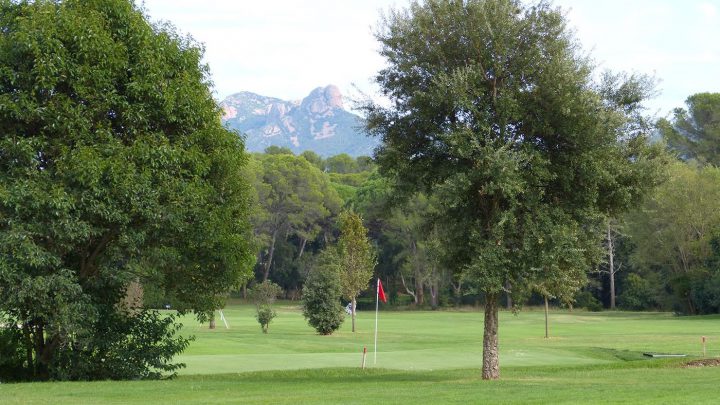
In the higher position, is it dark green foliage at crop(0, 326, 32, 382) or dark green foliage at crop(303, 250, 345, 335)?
dark green foliage at crop(303, 250, 345, 335)

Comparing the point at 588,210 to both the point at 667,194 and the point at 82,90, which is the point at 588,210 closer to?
the point at 82,90

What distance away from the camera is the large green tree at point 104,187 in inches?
758

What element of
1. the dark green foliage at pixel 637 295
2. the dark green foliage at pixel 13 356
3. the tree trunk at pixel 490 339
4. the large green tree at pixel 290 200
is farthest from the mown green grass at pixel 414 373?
the large green tree at pixel 290 200

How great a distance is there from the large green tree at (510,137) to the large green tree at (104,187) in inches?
196

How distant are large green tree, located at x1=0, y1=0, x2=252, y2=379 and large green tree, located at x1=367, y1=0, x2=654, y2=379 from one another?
4977 millimetres

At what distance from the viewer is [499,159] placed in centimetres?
1897

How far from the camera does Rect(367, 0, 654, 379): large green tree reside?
19.7 metres

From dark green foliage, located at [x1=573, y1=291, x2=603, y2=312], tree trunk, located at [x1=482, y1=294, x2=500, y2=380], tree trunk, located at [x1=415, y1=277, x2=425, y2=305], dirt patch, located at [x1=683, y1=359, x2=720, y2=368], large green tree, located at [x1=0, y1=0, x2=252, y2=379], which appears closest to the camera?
large green tree, located at [x1=0, y1=0, x2=252, y2=379]

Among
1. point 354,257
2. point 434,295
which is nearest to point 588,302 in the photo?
Answer: point 434,295

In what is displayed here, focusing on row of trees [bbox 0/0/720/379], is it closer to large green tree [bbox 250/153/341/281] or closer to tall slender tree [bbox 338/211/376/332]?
tall slender tree [bbox 338/211/376/332]

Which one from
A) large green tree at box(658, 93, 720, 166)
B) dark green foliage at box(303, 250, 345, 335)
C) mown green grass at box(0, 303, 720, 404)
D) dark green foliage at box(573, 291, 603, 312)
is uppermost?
large green tree at box(658, 93, 720, 166)

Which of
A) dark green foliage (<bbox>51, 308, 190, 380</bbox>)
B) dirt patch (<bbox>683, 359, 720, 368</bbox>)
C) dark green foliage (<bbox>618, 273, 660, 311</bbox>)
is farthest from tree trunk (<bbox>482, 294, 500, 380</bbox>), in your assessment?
dark green foliage (<bbox>618, 273, 660, 311</bbox>)

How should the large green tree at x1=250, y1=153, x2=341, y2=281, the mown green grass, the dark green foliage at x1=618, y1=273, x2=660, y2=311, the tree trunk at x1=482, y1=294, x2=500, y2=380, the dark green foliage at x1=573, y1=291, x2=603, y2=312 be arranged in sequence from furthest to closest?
the large green tree at x1=250, y1=153, x2=341, y2=281
the dark green foliage at x1=573, y1=291, x2=603, y2=312
the dark green foliage at x1=618, y1=273, x2=660, y2=311
the tree trunk at x1=482, y1=294, x2=500, y2=380
the mown green grass

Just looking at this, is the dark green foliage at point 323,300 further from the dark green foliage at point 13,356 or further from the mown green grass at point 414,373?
the dark green foliage at point 13,356
